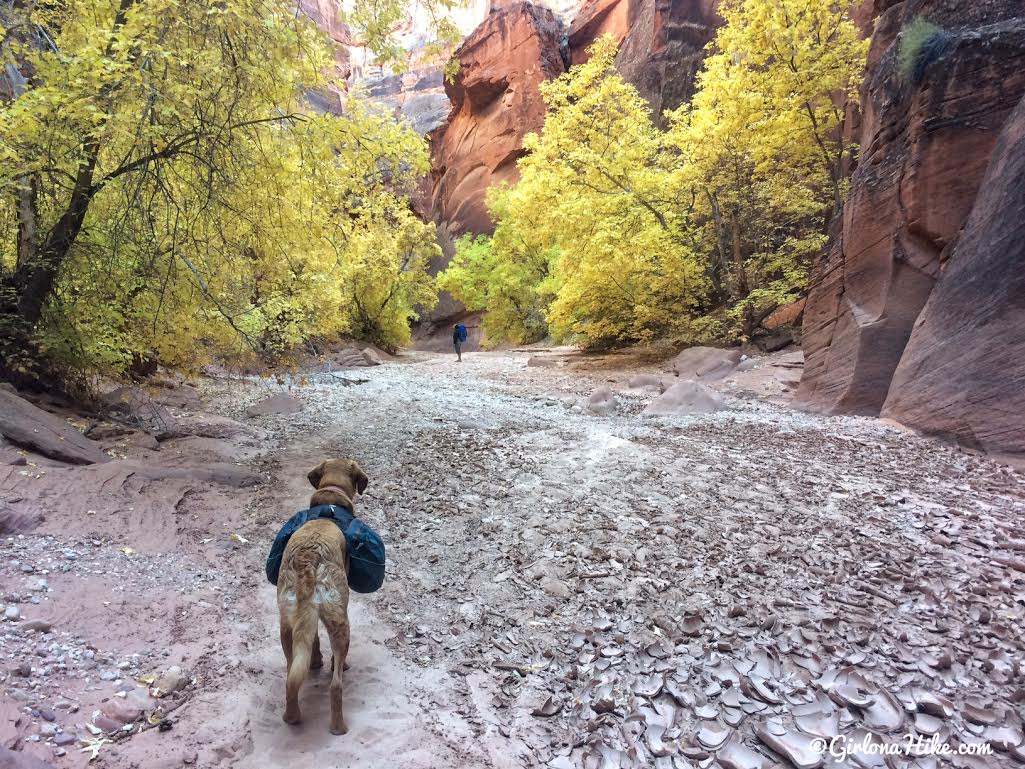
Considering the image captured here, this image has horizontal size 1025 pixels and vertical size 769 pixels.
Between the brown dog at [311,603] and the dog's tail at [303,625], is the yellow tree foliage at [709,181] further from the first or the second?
the dog's tail at [303,625]

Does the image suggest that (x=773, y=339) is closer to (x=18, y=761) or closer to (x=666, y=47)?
(x=18, y=761)

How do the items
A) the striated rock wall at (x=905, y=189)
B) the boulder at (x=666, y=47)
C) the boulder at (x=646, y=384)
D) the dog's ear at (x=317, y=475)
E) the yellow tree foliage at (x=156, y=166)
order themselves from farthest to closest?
1. the boulder at (x=666, y=47)
2. the boulder at (x=646, y=384)
3. the striated rock wall at (x=905, y=189)
4. the yellow tree foliage at (x=156, y=166)
5. the dog's ear at (x=317, y=475)

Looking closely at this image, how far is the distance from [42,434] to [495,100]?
42.3m

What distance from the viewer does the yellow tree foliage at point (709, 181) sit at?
13070 millimetres

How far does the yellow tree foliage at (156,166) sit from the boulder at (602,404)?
5.62 metres

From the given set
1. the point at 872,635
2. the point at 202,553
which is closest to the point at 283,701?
the point at 202,553

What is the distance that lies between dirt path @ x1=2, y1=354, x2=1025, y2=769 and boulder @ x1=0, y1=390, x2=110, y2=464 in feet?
5.35

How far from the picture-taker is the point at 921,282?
8180 mm

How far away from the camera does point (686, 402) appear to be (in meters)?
9.63

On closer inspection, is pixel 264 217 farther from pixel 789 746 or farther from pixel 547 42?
pixel 547 42

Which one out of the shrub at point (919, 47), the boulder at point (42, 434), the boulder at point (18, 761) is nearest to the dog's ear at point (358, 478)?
the boulder at point (18, 761)

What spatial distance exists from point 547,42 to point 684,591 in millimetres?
43880

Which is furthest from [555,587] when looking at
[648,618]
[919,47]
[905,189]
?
[919,47]

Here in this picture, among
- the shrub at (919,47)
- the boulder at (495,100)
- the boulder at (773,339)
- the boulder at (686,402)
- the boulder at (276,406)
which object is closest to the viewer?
the shrub at (919,47)
